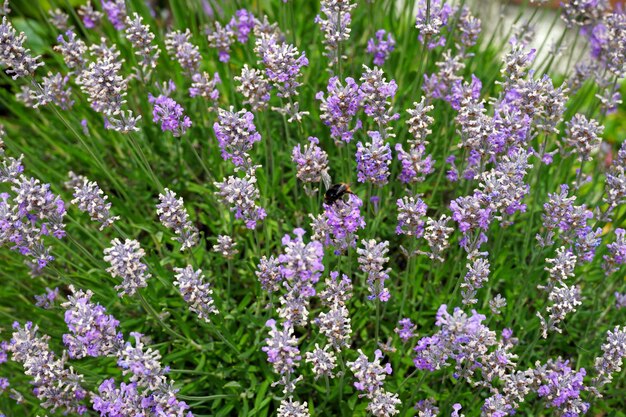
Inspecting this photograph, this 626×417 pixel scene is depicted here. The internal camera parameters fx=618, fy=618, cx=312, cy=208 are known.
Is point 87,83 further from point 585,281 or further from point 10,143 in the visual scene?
point 585,281

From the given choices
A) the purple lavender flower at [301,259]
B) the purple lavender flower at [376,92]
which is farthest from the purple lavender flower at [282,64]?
the purple lavender flower at [301,259]

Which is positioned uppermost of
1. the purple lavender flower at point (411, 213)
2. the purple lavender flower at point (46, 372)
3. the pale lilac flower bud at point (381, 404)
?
the purple lavender flower at point (411, 213)

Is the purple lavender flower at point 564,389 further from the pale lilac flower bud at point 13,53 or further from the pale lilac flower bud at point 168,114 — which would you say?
the pale lilac flower bud at point 13,53

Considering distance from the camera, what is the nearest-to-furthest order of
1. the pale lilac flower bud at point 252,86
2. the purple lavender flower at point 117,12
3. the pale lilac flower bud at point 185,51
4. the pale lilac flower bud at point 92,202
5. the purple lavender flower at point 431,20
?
1. the pale lilac flower bud at point 92,202
2. the pale lilac flower bud at point 252,86
3. the purple lavender flower at point 431,20
4. the pale lilac flower bud at point 185,51
5. the purple lavender flower at point 117,12

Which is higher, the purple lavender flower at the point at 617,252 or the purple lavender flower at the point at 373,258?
the purple lavender flower at the point at 617,252

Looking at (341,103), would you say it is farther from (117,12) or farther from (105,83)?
(117,12)

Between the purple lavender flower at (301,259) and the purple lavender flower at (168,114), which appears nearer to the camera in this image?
the purple lavender flower at (301,259)

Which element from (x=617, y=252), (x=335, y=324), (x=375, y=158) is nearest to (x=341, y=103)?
(x=375, y=158)

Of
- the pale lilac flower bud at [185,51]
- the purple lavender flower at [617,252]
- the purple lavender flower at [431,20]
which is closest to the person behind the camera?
A: the purple lavender flower at [617,252]

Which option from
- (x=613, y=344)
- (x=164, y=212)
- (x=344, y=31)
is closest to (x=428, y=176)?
(x=344, y=31)
